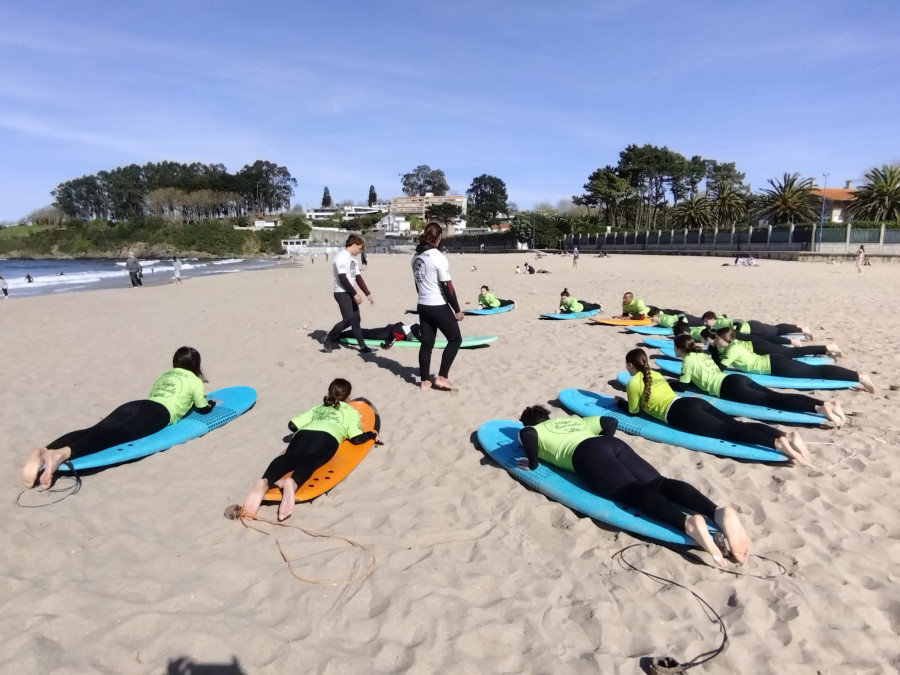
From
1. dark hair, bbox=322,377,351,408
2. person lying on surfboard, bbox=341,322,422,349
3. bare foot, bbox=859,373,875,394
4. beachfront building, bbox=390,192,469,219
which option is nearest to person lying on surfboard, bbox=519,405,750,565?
dark hair, bbox=322,377,351,408

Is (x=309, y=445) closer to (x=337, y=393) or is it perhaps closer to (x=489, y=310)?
(x=337, y=393)

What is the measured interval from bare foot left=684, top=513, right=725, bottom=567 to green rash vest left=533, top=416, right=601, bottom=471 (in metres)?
0.95

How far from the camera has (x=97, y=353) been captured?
8.56 meters

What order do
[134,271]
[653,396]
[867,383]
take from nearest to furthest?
[653,396] → [867,383] → [134,271]

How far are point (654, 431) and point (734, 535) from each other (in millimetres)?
1827

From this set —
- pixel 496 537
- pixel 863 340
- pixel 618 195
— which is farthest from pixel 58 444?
pixel 618 195

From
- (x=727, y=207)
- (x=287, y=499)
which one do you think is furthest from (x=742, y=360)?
(x=727, y=207)

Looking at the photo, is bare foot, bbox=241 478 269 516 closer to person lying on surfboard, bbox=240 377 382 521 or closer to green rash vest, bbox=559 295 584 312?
person lying on surfboard, bbox=240 377 382 521

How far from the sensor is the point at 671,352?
25.9ft

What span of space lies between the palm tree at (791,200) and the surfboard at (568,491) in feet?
150

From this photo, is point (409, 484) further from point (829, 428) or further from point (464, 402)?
point (829, 428)

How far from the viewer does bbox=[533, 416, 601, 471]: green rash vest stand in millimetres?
3774

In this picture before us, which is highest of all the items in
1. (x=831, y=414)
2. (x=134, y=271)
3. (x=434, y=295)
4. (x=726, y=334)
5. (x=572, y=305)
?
(x=434, y=295)

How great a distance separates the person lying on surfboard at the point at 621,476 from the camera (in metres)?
2.87
